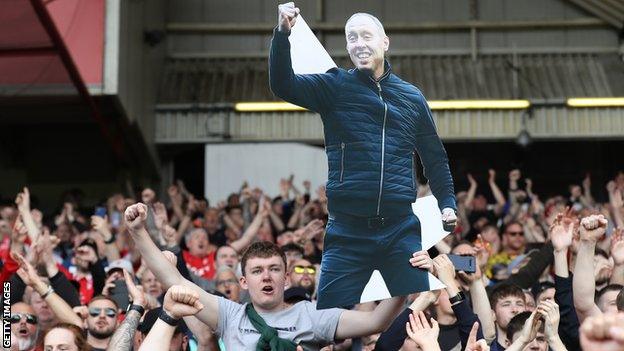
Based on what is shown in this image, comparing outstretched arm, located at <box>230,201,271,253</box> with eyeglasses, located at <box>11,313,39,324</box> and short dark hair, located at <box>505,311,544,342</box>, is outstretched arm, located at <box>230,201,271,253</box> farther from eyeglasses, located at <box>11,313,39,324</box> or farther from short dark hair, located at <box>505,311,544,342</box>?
short dark hair, located at <box>505,311,544,342</box>

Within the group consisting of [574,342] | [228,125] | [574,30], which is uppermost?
[574,30]

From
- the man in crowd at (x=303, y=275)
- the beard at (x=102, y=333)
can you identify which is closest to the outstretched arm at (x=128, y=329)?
the beard at (x=102, y=333)

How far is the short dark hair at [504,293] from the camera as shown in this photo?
7.05 metres

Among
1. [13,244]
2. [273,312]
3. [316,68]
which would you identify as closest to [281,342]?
[273,312]

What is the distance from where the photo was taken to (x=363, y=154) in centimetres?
560

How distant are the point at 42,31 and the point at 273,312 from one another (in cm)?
836

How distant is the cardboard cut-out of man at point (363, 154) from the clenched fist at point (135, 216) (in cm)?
88

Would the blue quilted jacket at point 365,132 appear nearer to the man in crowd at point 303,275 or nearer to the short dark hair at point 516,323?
the short dark hair at point 516,323

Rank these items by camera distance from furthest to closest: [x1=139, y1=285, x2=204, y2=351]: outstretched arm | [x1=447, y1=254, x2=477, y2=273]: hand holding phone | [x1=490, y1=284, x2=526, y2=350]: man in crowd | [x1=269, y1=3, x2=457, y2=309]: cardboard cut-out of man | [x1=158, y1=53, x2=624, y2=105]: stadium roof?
[x1=158, y1=53, x2=624, y2=105]: stadium roof < [x1=490, y1=284, x2=526, y2=350]: man in crowd < [x1=447, y1=254, x2=477, y2=273]: hand holding phone < [x1=269, y1=3, x2=457, y2=309]: cardboard cut-out of man < [x1=139, y1=285, x2=204, y2=351]: outstretched arm

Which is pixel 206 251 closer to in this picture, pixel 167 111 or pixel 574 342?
pixel 574 342

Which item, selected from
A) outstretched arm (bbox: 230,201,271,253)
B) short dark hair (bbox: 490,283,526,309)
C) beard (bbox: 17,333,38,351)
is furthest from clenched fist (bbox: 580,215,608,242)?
outstretched arm (bbox: 230,201,271,253)

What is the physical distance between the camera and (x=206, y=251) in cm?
1073

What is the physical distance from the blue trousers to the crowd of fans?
0.27 feet

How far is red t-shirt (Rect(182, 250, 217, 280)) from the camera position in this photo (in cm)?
1032
